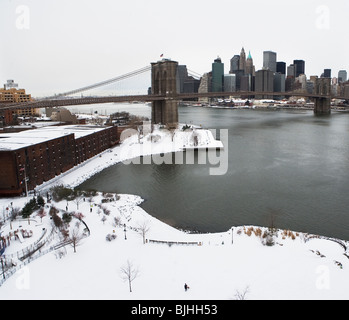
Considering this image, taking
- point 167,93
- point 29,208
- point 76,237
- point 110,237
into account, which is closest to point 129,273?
point 110,237

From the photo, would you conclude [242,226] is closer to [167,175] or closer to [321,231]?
[321,231]

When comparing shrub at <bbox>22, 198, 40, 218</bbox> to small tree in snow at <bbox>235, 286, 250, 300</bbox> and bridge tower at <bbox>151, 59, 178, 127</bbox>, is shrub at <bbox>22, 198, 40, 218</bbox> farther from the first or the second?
bridge tower at <bbox>151, 59, 178, 127</bbox>

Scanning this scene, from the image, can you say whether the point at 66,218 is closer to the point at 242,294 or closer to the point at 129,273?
the point at 129,273

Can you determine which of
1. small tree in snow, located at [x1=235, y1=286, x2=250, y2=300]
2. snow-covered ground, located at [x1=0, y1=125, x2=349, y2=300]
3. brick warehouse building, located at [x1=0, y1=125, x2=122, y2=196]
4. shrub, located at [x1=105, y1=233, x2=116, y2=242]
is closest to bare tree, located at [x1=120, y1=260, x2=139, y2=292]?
snow-covered ground, located at [x1=0, y1=125, x2=349, y2=300]

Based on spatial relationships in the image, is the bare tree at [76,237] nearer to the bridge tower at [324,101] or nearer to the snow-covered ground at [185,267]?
the snow-covered ground at [185,267]

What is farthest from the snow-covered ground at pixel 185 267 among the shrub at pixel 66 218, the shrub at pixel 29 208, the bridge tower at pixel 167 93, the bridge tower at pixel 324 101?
the bridge tower at pixel 324 101
